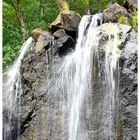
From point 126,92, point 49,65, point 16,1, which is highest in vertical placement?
point 16,1

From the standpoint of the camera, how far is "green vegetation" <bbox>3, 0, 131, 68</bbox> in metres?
12.3

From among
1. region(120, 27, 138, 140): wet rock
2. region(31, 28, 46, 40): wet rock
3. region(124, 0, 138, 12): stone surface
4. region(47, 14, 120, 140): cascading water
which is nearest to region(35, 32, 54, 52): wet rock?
region(31, 28, 46, 40): wet rock

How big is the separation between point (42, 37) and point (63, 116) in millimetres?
1861

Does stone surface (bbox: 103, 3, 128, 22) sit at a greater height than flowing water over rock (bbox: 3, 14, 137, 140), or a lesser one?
greater

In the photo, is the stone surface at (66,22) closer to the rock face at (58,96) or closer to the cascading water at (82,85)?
the rock face at (58,96)

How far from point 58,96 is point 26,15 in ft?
22.4

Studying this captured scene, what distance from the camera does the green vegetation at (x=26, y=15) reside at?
40.3 feet

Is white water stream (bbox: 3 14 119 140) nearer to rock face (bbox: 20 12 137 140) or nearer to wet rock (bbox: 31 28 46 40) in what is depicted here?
rock face (bbox: 20 12 137 140)

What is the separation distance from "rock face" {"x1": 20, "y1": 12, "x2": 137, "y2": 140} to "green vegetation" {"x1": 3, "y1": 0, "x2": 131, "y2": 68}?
206cm

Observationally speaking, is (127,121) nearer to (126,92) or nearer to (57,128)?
(126,92)

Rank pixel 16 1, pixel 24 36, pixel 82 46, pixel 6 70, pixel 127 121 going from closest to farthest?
pixel 127 121, pixel 82 46, pixel 6 70, pixel 24 36, pixel 16 1

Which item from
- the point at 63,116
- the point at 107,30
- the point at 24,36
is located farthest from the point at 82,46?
the point at 24,36

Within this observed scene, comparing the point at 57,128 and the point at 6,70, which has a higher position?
the point at 6,70

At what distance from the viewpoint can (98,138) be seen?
7.98 metres
